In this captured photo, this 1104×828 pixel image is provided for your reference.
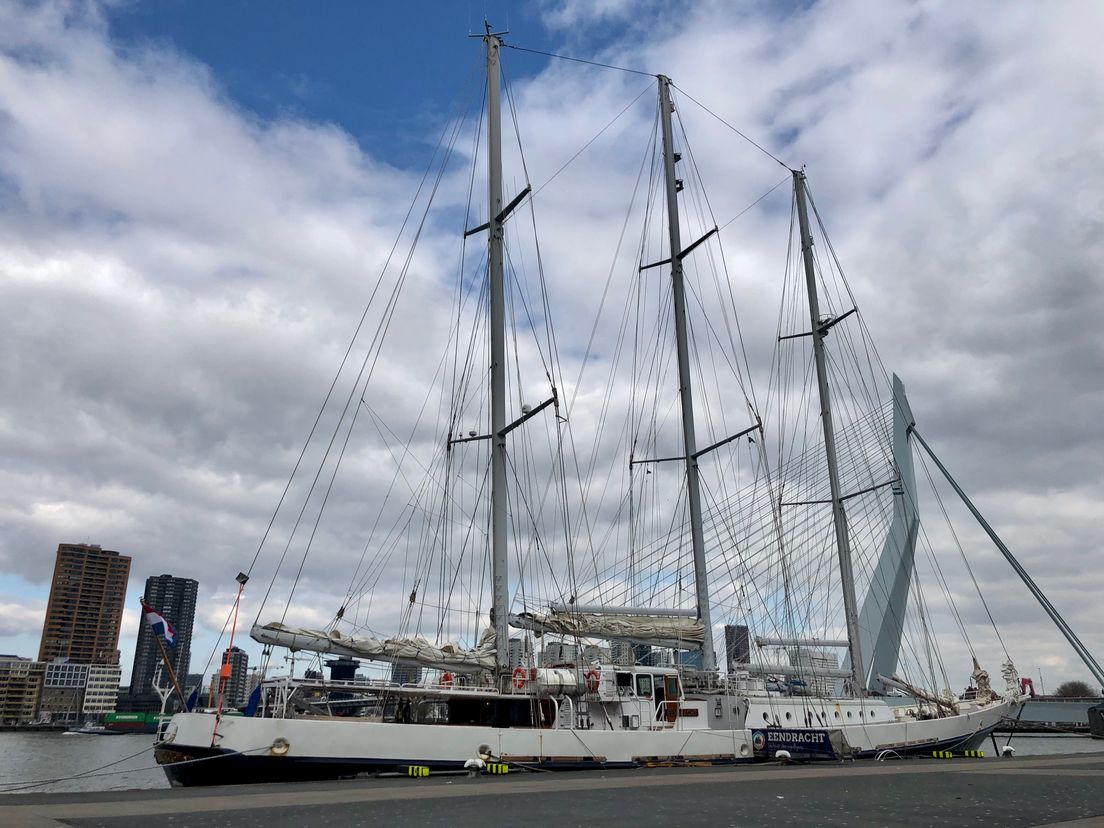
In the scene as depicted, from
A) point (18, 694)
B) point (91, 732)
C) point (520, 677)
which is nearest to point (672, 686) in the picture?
point (520, 677)

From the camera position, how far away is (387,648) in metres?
26.2

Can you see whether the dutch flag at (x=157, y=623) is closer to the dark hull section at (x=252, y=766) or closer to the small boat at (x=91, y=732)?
the dark hull section at (x=252, y=766)

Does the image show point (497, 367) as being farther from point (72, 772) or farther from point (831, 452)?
point (72, 772)

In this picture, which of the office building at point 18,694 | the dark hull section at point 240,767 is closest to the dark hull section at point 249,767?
the dark hull section at point 240,767

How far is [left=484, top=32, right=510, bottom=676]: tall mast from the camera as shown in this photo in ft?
90.0

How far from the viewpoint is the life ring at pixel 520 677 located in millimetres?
25422

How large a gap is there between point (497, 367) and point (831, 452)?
2111 centimetres

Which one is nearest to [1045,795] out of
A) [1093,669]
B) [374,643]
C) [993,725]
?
[1093,669]

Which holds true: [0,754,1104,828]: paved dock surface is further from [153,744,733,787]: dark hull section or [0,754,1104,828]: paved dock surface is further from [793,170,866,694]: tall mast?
[793,170,866,694]: tall mast

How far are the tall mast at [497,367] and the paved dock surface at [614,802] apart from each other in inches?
312

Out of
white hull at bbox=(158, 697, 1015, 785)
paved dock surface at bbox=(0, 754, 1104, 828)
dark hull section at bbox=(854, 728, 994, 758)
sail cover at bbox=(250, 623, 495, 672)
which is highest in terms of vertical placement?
Answer: sail cover at bbox=(250, 623, 495, 672)

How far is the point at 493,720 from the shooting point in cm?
2486

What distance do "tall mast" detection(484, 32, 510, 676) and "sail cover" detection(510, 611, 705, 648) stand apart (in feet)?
12.6

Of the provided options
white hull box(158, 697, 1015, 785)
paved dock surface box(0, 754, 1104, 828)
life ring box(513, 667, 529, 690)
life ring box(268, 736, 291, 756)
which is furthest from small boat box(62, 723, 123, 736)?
paved dock surface box(0, 754, 1104, 828)
